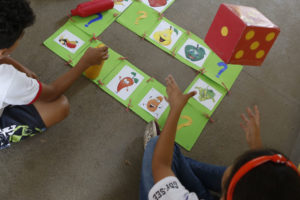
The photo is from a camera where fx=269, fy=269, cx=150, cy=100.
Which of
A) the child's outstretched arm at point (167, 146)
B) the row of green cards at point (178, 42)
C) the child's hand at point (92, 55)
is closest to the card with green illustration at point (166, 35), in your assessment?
the row of green cards at point (178, 42)

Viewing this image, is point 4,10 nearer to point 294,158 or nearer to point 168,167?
point 168,167

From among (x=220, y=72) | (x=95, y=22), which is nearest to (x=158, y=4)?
(x=95, y=22)

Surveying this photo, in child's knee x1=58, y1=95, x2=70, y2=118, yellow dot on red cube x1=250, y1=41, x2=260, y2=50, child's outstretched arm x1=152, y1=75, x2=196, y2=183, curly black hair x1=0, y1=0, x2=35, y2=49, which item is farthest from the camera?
child's knee x1=58, y1=95, x2=70, y2=118

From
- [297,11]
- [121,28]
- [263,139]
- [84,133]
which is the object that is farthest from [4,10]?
[297,11]

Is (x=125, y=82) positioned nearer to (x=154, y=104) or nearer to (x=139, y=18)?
(x=154, y=104)

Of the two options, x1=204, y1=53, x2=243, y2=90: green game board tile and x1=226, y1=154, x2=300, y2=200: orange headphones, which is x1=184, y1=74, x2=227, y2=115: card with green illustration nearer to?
x1=204, y1=53, x2=243, y2=90: green game board tile

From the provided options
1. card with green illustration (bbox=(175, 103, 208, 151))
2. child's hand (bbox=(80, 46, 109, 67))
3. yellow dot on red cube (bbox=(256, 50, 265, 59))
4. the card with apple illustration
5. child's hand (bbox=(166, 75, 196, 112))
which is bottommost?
card with green illustration (bbox=(175, 103, 208, 151))

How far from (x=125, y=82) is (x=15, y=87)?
1.79ft

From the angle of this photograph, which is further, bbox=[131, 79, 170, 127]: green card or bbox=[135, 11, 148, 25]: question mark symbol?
bbox=[135, 11, 148, 25]: question mark symbol

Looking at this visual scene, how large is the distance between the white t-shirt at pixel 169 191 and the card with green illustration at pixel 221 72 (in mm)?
687

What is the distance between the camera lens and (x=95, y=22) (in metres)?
1.39

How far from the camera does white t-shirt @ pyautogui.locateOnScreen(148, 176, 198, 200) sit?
0.76m

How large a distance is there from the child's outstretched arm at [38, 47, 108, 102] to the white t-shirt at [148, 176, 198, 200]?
0.53 metres

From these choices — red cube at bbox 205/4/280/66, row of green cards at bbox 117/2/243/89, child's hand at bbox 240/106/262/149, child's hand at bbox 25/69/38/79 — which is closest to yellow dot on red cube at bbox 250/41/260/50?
red cube at bbox 205/4/280/66
